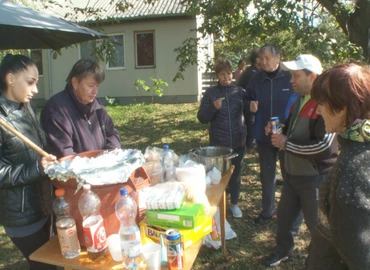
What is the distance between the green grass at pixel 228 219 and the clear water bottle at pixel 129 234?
1.56 m

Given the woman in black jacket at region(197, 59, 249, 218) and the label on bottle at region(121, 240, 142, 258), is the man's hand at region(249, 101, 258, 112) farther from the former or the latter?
the label on bottle at region(121, 240, 142, 258)

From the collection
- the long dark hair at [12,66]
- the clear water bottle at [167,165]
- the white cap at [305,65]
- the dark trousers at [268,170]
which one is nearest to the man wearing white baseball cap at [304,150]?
the white cap at [305,65]

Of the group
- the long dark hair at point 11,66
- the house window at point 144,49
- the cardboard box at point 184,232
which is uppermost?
the house window at point 144,49

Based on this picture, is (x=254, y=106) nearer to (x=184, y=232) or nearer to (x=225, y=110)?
(x=225, y=110)

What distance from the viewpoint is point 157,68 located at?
1142cm

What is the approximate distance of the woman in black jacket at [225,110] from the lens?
10.6 ft

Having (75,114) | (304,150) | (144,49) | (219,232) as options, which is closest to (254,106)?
(304,150)

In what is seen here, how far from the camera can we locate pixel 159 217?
5.13ft

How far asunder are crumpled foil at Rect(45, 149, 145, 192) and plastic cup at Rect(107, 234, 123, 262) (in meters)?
0.27

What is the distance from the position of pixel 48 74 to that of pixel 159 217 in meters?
12.5

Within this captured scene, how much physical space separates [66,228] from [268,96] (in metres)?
2.40

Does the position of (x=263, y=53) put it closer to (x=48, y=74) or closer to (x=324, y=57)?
(x=324, y=57)

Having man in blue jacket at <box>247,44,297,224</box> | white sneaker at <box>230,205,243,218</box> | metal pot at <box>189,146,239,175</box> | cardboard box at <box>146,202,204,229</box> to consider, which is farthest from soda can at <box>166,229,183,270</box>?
white sneaker at <box>230,205,243,218</box>

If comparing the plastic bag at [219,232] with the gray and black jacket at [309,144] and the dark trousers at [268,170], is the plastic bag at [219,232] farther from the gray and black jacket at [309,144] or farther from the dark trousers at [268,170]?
the gray and black jacket at [309,144]
